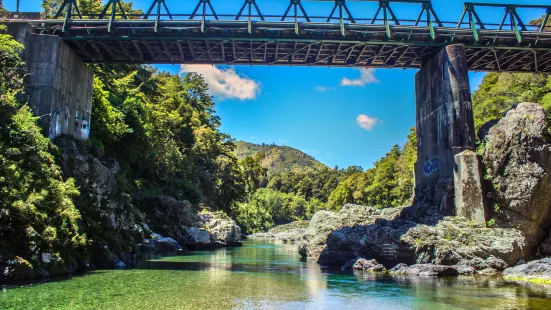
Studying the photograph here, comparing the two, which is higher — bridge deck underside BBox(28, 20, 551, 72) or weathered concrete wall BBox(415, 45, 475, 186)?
bridge deck underside BBox(28, 20, 551, 72)

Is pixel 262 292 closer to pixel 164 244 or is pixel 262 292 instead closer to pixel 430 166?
pixel 430 166

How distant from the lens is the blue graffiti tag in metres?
27.4

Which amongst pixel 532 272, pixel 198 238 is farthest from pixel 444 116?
pixel 198 238

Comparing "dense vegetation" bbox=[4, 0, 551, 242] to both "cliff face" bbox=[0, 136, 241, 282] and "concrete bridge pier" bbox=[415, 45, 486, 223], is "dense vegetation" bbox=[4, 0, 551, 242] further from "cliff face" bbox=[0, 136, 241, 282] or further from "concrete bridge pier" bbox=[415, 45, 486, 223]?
"concrete bridge pier" bbox=[415, 45, 486, 223]

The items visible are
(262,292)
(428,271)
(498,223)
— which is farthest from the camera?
(498,223)

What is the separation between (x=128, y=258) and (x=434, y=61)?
22.8 m

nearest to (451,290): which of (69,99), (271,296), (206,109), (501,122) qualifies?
(271,296)

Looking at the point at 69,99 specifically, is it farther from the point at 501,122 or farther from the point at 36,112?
the point at 501,122

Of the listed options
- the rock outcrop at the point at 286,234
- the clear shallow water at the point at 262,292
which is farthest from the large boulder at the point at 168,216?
the rock outcrop at the point at 286,234

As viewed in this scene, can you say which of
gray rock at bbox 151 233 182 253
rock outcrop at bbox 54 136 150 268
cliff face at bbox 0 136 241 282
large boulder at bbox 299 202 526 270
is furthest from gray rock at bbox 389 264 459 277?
gray rock at bbox 151 233 182 253

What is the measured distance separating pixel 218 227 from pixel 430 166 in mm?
27107

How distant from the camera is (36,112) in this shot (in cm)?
2409

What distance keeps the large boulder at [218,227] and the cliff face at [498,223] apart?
77.7 feet

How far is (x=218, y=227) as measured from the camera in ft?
159
